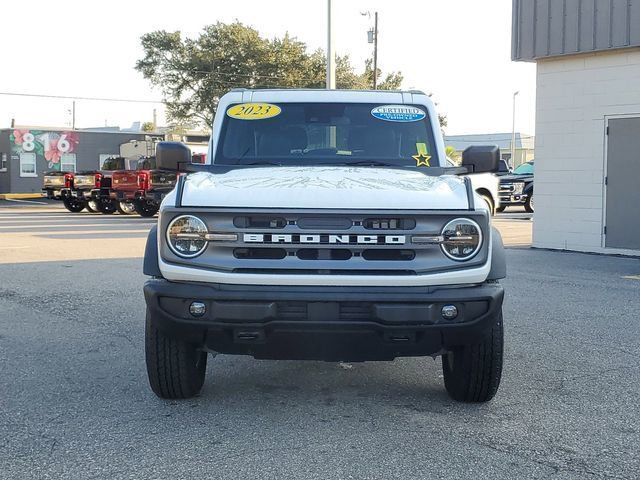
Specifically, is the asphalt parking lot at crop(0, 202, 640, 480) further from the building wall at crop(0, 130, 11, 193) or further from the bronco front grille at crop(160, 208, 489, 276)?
the building wall at crop(0, 130, 11, 193)

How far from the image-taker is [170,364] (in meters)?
4.35

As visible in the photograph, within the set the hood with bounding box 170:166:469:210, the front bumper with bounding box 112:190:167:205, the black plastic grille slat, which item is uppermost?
the hood with bounding box 170:166:469:210

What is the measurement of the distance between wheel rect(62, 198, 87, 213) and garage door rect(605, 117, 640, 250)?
780 inches

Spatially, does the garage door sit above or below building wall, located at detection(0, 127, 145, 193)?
below

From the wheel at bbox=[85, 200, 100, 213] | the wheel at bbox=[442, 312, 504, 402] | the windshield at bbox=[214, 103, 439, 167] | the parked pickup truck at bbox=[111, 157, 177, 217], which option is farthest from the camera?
the wheel at bbox=[85, 200, 100, 213]

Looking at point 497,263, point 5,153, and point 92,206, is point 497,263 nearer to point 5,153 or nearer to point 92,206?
point 92,206

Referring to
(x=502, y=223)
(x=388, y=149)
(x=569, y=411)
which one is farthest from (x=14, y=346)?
(x=502, y=223)

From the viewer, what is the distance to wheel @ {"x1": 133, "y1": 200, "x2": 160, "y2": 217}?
2402 centimetres

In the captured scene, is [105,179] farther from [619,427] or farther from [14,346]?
[619,427]

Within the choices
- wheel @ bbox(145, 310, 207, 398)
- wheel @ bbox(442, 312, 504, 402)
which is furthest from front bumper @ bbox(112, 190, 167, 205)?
wheel @ bbox(442, 312, 504, 402)

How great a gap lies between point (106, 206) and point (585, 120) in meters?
18.8

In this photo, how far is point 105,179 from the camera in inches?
1013

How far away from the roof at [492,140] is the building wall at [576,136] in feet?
211

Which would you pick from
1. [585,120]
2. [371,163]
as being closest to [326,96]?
[371,163]
